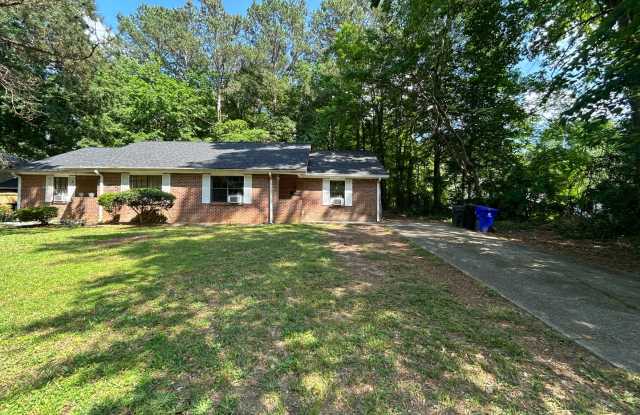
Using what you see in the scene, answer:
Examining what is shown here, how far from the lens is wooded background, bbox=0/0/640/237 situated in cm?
823

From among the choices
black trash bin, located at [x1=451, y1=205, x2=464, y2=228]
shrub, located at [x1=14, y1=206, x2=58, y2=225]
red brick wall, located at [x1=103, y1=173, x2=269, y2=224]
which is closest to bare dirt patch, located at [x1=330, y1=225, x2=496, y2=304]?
black trash bin, located at [x1=451, y1=205, x2=464, y2=228]

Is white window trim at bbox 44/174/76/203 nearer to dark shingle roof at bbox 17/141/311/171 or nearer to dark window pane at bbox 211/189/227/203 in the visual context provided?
dark shingle roof at bbox 17/141/311/171

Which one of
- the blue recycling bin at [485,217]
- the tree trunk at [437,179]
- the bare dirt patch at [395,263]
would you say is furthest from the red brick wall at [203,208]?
the tree trunk at [437,179]

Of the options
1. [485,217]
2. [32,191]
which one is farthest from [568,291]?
[32,191]

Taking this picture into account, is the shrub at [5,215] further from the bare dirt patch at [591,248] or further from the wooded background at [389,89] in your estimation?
the bare dirt patch at [591,248]

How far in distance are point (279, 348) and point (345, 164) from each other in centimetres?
1379

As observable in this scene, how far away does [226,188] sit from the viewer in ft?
43.6

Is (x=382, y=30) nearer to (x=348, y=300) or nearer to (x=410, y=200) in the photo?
(x=410, y=200)

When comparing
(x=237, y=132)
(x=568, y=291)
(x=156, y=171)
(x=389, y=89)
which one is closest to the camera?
(x=568, y=291)

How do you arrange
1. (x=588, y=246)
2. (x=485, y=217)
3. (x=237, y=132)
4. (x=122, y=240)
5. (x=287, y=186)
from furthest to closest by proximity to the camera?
(x=237, y=132) → (x=287, y=186) → (x=485, y=217) → (x=588, y=246) → (x=122, y=240)

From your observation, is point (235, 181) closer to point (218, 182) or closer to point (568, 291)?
point (218, 182)

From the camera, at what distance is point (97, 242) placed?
25.5 ft

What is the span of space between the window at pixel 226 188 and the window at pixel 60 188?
7.34 meters

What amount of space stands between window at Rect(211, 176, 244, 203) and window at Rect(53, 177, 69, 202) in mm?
7339
